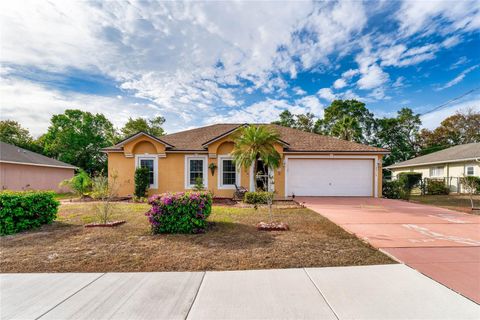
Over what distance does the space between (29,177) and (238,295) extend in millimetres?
25046

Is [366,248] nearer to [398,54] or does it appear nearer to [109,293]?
[109,293]

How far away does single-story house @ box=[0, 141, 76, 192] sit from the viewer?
56.4ft

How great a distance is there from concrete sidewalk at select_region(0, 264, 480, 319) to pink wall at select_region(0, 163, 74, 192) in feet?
64.0

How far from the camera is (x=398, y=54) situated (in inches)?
523

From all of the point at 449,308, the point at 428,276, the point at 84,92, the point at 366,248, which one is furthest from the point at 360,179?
the point at 84,92

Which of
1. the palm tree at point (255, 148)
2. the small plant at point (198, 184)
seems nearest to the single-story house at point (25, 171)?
the small plant at point (198, 184)

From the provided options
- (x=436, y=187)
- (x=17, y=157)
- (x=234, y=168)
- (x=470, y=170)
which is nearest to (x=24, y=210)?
(x=234, y=168)

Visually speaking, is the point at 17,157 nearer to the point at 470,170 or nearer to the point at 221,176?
the point at 221,176

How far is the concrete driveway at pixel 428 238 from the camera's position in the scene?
3828 millimetres

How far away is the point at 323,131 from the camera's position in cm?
3653

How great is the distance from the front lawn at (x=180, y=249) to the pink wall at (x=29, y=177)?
52.6 ft

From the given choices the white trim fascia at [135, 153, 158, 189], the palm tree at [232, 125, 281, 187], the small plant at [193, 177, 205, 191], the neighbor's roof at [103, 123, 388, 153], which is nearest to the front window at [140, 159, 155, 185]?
the white trim fascia at [135, 153, 158, 189]

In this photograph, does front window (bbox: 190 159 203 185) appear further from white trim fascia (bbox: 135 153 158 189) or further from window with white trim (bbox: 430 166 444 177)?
window with white trim (bbox: 430 166 444 177)

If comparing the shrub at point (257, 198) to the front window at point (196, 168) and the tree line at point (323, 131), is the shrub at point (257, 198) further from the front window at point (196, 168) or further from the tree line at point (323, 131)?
the tree line at point (323, 131)
